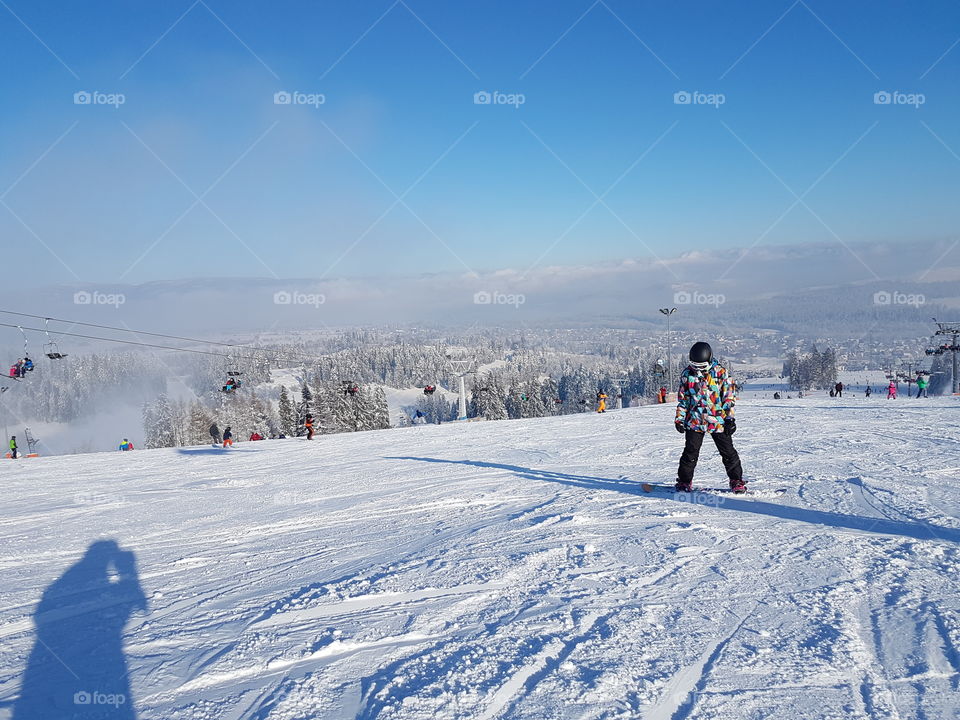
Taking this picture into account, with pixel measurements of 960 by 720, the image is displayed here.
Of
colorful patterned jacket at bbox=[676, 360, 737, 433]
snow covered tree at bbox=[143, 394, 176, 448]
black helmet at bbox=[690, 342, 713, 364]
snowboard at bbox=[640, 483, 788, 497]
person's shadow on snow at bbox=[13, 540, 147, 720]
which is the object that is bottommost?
snow covered tree at bbox=[143, 394, 176, 448]

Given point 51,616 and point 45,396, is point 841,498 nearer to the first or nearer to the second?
point 51,616

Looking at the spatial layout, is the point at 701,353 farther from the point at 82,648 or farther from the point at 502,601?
the point at 82,648

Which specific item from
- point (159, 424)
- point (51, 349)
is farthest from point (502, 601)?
point (159, 424)

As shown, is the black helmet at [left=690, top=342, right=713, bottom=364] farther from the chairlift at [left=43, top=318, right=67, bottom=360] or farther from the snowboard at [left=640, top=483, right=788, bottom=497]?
the chairlift at [left=43, top=318, right=67, bottom=360]

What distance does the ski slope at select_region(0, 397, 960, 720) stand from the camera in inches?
99.7

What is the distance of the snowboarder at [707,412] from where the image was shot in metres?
6.28

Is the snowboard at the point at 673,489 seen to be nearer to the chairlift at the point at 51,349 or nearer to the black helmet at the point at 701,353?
the black helmet at the point at 701,353

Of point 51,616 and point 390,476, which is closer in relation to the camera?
point 51,616

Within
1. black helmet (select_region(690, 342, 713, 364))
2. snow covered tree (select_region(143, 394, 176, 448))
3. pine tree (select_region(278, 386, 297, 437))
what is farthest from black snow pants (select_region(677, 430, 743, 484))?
snow covered tree (select_region(143, 394, 176, 448))

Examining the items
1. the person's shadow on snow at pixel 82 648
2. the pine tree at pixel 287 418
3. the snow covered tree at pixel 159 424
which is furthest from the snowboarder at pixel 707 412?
the snow covered tree at pixel 159 424

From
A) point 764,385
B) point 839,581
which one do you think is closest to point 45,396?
point 839,581

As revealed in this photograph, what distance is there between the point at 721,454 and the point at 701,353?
1.19 metres

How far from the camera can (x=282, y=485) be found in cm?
881

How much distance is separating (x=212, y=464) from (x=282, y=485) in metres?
4.36
